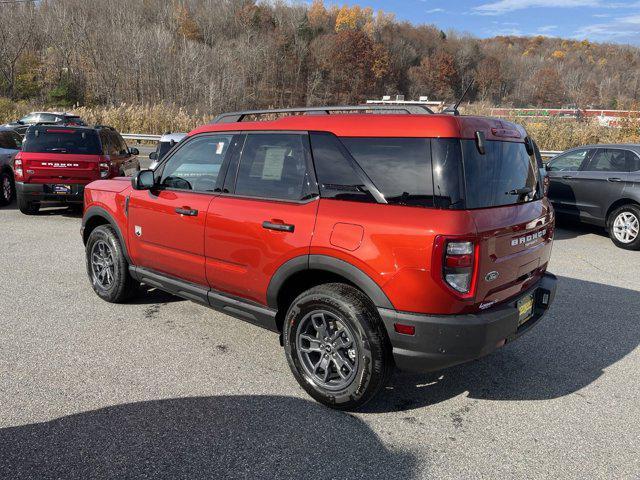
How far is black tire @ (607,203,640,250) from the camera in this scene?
8.17m

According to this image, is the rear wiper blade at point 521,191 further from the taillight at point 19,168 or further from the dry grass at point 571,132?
the dry grass at point 571,132

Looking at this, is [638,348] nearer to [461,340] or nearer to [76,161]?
[461,340]

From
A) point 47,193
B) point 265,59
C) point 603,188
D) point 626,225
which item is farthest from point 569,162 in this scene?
point 265,59

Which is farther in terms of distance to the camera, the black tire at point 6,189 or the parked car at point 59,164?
the black tire at point 6,189

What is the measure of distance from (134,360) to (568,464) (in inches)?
121

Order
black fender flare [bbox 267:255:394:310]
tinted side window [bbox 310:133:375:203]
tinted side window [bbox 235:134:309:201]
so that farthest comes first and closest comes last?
1. tinted side window [bbox 235:134:309:201]
2. tinted side window [bbox 310:133:375:203]
3. black fender flare [bbox 267:255:394:310]

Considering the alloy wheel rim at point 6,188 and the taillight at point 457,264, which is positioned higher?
the taillight at point 457,264

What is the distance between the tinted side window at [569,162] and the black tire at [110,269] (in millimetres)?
7974

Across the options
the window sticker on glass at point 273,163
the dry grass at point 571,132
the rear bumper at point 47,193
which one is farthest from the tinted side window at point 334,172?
the dry grass at point 571,132

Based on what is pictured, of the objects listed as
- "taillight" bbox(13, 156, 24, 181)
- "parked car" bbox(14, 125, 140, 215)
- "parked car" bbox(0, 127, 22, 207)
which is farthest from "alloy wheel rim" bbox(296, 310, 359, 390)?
"parked car" bbox(0, 127, 22, 207)

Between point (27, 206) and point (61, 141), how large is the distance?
1.52 metres

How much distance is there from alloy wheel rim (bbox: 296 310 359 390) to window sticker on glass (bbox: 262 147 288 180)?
1.06 meters

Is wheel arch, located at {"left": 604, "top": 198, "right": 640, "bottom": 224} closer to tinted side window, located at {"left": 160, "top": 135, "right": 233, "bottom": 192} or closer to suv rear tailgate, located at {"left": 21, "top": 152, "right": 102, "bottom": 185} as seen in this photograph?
tinted side window, located at {"left": 160, "top": 135, "right": 233, "bottom": 192}

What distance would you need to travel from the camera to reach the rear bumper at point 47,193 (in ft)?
30.6
